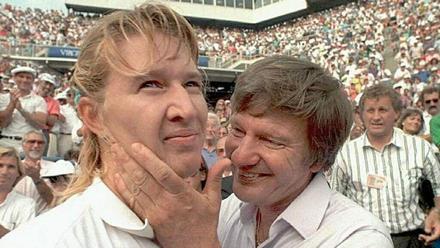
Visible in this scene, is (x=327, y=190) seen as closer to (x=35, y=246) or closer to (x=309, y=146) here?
(x=309, y=146)

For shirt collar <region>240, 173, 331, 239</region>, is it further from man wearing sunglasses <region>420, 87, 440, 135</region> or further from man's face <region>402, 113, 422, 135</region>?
man wearing sunglasses <region>420, 87, 440, 135</region>

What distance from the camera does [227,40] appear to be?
3969 centimetres

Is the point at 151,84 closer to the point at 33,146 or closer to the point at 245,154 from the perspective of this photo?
the point at 245,154

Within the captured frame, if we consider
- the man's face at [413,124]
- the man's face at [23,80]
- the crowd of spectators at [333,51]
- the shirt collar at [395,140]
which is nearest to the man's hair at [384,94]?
the shirt collar at [395,140]

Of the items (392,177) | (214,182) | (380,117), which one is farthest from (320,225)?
(380,117)

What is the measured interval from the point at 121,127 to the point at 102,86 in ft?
0.36

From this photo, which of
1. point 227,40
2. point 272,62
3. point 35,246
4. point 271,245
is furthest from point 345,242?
point 227,40

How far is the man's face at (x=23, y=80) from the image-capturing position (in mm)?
6277

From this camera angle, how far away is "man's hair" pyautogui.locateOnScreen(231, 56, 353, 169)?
160cm

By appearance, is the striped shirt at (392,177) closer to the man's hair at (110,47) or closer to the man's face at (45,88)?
the man's hair at (110,47)

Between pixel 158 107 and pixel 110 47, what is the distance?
0.18 m

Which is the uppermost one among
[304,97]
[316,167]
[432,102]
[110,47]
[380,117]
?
[110,47]

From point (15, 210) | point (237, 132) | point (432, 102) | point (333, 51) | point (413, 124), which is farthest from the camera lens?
point (333, 51)

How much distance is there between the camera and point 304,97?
159cm
